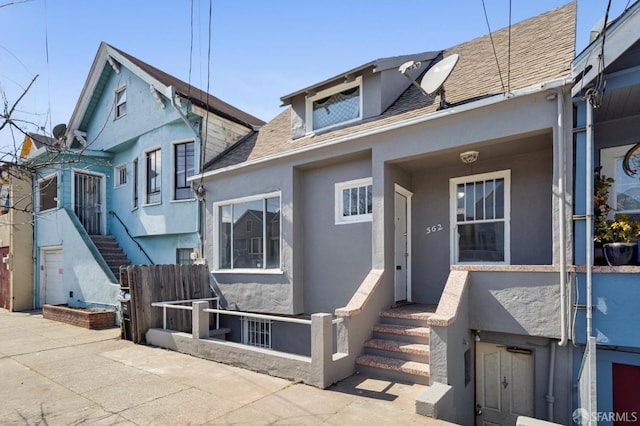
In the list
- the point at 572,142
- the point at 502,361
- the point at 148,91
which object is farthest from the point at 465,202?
the point at 148,91

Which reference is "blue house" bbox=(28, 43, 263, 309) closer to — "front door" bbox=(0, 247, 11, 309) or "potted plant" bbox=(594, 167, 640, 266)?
"front door" bbox=(0, 247, 11, 309)

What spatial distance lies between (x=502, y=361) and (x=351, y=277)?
3.01 m

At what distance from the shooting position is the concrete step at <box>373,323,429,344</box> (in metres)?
5.79

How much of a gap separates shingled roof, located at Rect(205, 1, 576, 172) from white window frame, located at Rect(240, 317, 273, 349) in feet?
13.4

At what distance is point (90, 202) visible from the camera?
14.2m

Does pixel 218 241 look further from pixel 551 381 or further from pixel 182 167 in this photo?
pixel 551 381

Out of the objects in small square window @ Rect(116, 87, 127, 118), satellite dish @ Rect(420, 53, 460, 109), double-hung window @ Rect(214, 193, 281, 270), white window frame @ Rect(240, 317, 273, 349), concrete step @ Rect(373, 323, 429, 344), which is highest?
small square window @ Rect(116, 87, 127, 118)

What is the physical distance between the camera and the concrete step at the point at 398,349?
5496 mm

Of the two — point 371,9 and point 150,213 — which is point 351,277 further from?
point 150,213

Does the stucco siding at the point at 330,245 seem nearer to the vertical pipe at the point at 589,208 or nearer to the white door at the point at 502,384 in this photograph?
the white door at the point at 502,384

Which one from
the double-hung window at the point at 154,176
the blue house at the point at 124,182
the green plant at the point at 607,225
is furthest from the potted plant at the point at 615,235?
the double-hung window at the point at 154,176

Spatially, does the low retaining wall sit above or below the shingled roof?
below

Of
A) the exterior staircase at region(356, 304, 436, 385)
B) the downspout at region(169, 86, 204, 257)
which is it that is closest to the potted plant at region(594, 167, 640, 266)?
the exterior staircase at region(356, 304, 436, 385)

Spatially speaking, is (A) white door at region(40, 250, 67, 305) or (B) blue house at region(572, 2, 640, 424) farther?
(A) white door at region(40, 250, 67, 305)
